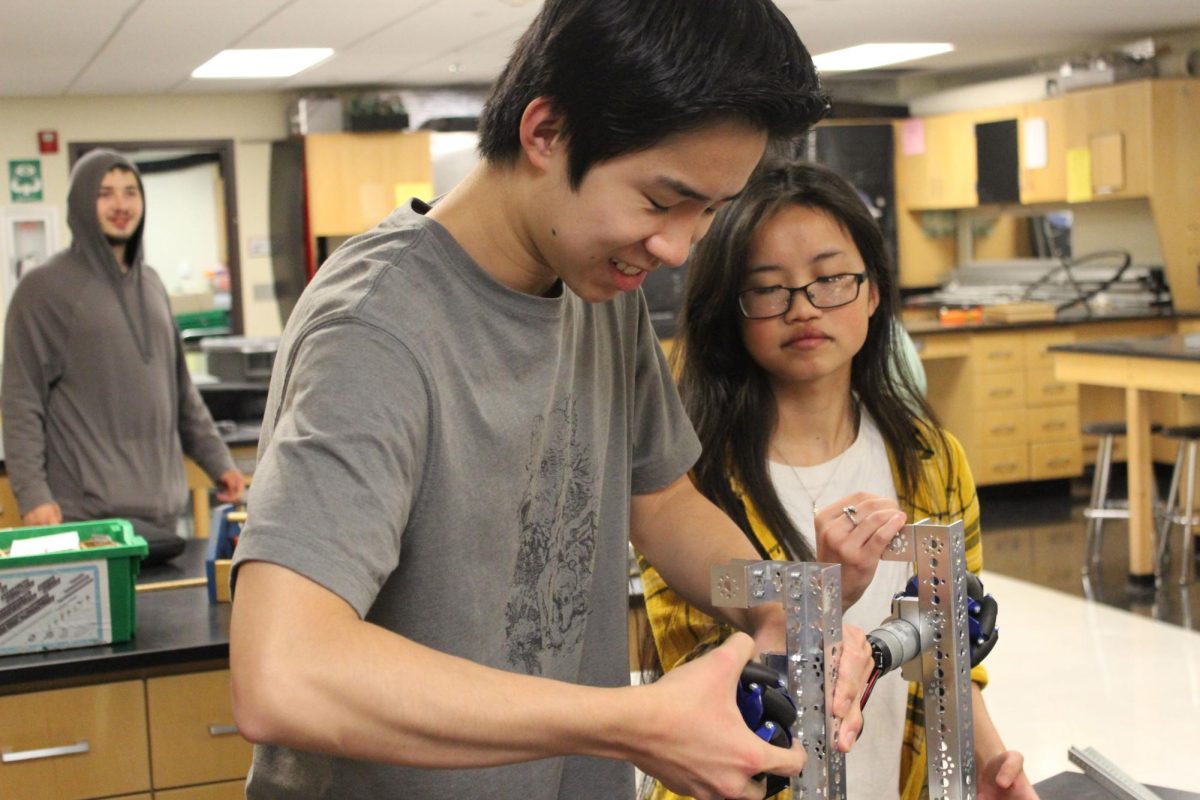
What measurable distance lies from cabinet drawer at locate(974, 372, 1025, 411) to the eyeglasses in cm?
615

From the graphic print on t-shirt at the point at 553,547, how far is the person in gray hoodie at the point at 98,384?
2343 mm

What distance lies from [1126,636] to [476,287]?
14.1ft

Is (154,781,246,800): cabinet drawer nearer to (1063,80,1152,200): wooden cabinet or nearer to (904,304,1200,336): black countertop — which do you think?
(904,304,1200,336): black countertop

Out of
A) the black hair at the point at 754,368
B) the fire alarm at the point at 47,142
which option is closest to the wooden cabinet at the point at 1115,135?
the fire alarm at the point at 47,142

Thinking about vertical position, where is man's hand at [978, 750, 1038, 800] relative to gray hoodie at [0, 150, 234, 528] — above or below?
below

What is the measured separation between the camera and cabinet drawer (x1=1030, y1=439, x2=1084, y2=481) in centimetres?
770

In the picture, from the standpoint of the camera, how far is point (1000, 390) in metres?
7.67

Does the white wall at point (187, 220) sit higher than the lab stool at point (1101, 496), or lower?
higher

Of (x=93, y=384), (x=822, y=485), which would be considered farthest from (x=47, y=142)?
(x=822, y=485)

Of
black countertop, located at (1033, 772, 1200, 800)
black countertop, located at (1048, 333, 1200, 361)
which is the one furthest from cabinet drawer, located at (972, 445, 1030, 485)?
black countertop, located at (1033, 772, 1200, 800)

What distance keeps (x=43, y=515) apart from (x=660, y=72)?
9.21 ft

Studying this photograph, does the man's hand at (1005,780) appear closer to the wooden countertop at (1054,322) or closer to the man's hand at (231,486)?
the man's hand at (231,486)

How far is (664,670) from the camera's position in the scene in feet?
5.62

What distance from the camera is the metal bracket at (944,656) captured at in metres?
1.21
